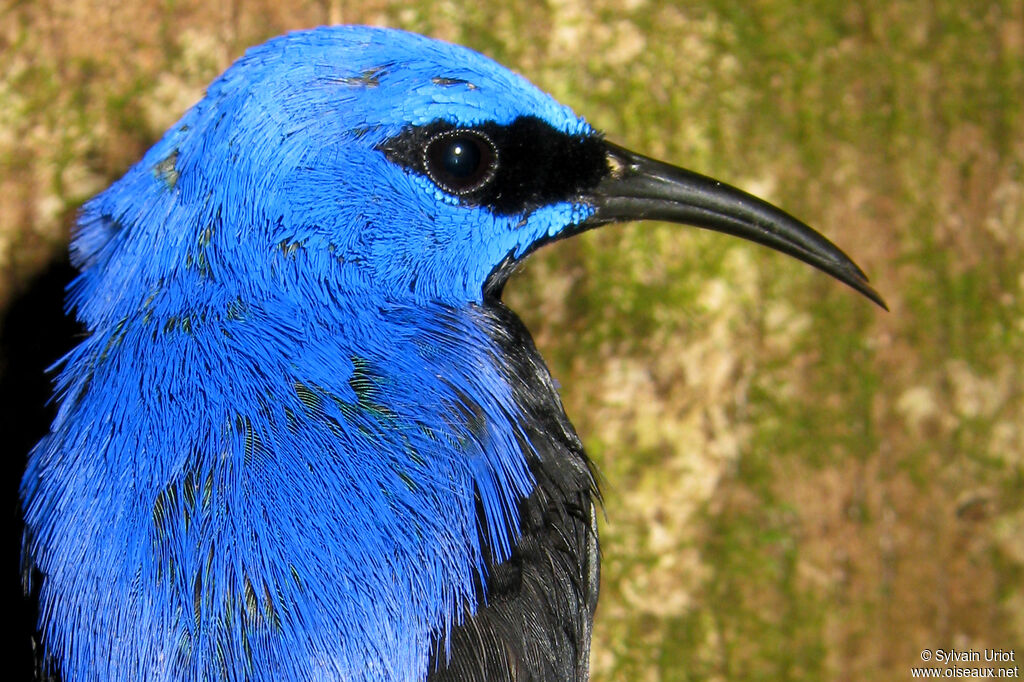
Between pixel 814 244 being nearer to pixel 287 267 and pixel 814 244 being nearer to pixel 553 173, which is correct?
pixel 553 173

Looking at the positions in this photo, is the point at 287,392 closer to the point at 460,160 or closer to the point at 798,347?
the point at 460,160

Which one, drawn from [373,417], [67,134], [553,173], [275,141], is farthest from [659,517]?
[67,134]

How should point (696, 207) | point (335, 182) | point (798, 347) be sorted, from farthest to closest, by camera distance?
1. point (798, 347)
2. point (696, 207)
3. point (335, 182)

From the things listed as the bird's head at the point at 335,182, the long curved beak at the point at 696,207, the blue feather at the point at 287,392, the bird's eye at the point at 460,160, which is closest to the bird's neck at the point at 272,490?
the blue feather at the point at 287,392

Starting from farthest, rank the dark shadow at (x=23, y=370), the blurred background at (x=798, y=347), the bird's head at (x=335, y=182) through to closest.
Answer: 1. the blurred background at (x=798, y=347)
2. the dark shadow at (x=23, y=370)
3. the bird's head at (x=335, y=182)

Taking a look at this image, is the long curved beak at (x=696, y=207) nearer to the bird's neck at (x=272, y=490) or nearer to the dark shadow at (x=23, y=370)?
the bird's neck at (x=272, y=490)

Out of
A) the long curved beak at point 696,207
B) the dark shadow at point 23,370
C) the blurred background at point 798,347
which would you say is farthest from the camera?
the blurred background at point 798,347

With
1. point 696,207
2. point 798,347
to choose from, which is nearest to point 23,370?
point 696,207

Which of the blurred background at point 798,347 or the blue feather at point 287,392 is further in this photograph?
the blurred background at point 798,347
